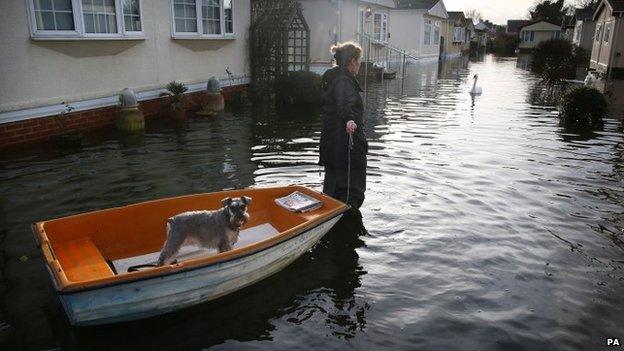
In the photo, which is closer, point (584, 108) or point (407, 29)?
point (584, 108)

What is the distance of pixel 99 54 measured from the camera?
12.1 metres

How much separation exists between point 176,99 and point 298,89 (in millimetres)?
4929

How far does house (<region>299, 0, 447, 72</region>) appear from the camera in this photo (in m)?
22.8

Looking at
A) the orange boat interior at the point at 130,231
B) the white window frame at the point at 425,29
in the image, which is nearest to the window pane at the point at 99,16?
the orange boat interior at the point at 130,231

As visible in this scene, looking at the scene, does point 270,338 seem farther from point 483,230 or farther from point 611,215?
point 611,215

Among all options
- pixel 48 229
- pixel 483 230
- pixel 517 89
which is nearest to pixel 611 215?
pixel 483 230

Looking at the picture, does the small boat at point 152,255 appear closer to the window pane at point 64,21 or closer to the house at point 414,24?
the window pane at point 64,21

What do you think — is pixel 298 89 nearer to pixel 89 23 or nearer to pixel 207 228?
pixel 89 23

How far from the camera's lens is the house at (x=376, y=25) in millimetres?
22766

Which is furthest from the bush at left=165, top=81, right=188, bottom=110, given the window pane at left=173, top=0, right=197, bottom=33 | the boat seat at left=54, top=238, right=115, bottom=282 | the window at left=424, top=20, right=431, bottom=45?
the window at left=424, top=20, right=431, bottom=45

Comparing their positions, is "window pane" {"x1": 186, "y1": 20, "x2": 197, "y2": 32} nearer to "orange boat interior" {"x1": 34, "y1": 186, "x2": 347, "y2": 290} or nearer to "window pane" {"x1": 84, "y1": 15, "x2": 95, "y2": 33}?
"window pane" {"x1": 84, "y1": 15, "x2": 95, "y2": 33}

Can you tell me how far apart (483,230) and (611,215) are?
7.21 feet

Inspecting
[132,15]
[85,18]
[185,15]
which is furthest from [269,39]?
[85,18]

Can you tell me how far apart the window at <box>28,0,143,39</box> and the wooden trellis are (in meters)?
5.79
